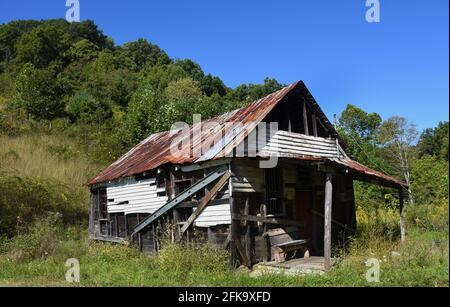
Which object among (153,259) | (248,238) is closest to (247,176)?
(248,238)

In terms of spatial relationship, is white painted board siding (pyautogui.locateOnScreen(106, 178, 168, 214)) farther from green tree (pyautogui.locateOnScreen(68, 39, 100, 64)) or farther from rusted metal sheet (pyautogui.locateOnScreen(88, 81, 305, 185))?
green tree (pyautogui.locateOnScreen(68, 39, 100, 64))

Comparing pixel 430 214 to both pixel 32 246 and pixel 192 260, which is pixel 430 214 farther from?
pixel 32 246

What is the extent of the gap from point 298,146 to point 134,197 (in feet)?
20.1

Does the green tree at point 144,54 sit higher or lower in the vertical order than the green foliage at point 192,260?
higher

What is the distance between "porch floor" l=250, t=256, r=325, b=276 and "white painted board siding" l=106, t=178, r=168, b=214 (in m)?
4.17

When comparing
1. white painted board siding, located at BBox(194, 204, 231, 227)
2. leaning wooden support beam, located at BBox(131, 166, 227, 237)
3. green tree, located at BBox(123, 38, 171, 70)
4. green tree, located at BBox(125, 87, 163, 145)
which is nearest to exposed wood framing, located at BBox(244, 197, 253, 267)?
white painted board siding, located at BBox(194, 204, 231, 227)

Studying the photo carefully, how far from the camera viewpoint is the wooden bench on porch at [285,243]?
1310cm

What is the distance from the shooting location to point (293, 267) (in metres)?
11.6

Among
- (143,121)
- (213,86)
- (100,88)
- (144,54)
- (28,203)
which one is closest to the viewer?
(28,203)

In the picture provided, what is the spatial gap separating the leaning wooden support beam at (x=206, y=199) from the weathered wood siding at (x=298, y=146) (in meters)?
1.49

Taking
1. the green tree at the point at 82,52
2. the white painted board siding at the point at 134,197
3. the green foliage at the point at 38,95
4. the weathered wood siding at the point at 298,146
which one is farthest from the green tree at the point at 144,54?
the weathered wood siding at the point at 298,146

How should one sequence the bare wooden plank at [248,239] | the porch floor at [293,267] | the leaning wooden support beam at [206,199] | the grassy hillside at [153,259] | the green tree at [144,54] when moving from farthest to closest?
the green tree at [144,54] → the bare wooden plank at [248,239] → the leaning wooden support beam at [206,199] → the porch floor at [293,267] → the grassy hillside at [153,259]

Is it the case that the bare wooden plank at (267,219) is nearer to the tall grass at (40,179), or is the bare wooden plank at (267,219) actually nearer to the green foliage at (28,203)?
the tall grass at (40,179)

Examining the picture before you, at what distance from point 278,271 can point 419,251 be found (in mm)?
3320
